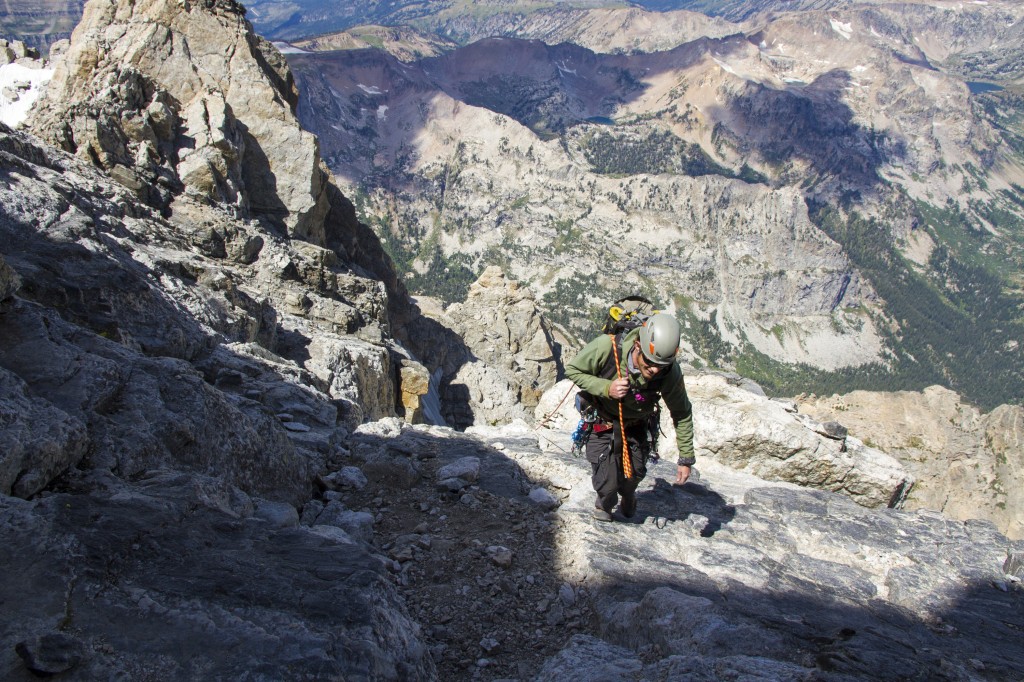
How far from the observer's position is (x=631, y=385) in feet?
20.7

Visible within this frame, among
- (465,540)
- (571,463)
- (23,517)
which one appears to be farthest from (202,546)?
(571,463)

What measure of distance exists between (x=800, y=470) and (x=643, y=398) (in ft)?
26.4

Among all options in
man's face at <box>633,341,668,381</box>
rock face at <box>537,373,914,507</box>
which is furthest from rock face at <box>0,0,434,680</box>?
rock face at <box>537,373,914,507</box>

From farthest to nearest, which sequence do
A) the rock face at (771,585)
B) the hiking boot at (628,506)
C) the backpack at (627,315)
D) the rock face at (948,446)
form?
the rock face at (948,446), the hiking boot at (628,506), the backpack at (627,315), the rock face at (771,585)

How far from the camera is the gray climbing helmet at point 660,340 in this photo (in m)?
5.81

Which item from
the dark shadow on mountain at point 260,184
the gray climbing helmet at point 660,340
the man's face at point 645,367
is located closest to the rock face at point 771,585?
the man's face at point 645,367

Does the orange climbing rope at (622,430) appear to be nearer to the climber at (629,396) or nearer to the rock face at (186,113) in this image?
the climber at (629,396)

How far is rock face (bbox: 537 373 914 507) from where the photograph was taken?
12461 millimetres

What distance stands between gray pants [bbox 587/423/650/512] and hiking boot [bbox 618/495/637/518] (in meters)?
0.39

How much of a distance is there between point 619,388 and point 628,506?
8.10 feet

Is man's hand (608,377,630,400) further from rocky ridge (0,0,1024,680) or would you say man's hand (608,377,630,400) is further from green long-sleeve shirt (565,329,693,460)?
rocky ridge (0,0,1024,680)

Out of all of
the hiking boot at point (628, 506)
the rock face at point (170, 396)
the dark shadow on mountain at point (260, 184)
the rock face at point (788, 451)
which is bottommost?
the rock face at point (788, 451)

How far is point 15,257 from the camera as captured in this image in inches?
359

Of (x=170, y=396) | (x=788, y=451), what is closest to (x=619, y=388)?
(x=170, y=396)
